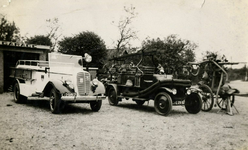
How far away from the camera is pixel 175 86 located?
7.86 meters

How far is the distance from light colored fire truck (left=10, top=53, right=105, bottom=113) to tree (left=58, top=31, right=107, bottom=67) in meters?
6.53

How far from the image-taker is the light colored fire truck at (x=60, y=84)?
7.01 metres

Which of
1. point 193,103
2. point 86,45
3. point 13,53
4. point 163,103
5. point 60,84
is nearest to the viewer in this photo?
point 60,84

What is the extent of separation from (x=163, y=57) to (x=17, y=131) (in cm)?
1258

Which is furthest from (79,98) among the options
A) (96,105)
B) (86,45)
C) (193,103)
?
(86,45)

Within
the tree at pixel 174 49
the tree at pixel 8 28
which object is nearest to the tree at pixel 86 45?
the tree at pixel 174 49

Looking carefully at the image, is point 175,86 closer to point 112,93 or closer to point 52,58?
point 112,93

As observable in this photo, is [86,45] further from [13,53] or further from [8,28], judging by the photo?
[8,28]

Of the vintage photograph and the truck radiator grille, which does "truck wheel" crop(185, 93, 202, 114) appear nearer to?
the vintage photograph

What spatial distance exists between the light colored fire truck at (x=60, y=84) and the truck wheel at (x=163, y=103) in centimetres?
184

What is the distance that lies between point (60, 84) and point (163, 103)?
131 inches

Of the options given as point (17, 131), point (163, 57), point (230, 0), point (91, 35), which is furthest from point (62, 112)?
point (163, 57)

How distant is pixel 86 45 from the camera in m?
15.4

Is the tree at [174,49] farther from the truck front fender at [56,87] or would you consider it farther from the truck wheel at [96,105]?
the truck front fender at [56,87]
